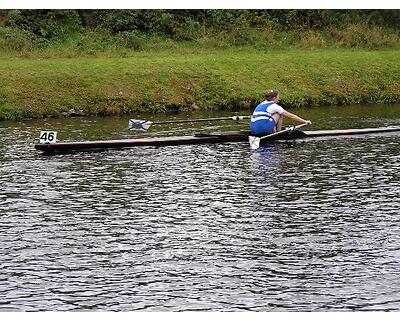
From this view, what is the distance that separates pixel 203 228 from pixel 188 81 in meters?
25.8

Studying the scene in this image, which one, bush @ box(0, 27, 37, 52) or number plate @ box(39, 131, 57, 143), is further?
bush @ box(0, 27, 37, 52)

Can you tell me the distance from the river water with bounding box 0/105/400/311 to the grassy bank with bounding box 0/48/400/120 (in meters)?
11.2

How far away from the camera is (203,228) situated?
1830 centimetres

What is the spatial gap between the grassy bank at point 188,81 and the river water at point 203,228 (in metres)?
11.2

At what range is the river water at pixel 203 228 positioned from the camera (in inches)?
553

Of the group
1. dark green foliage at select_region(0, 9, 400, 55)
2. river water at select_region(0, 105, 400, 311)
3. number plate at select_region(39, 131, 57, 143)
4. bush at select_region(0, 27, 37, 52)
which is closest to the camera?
river water at select_region(0, 105, 400, 311)

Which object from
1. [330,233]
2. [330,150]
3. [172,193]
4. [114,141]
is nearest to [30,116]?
[114,141]

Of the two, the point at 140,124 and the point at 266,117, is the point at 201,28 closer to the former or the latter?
the point at 140,124

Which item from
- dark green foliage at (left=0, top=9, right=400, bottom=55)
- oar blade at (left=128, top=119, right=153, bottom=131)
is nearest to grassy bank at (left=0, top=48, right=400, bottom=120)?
dark green foliage at (left=0, top=9, right=400, bottom=55)

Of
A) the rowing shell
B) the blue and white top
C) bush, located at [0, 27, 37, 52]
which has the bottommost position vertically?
the rowing shell

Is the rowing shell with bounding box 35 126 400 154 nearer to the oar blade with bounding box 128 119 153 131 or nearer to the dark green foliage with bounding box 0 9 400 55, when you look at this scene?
the oar blade with bounding box 128 119 153 131

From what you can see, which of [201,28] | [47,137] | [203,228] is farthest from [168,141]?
[201,28]

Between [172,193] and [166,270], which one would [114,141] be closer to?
[172,193]

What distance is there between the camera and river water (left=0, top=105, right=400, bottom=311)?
1404 cm
